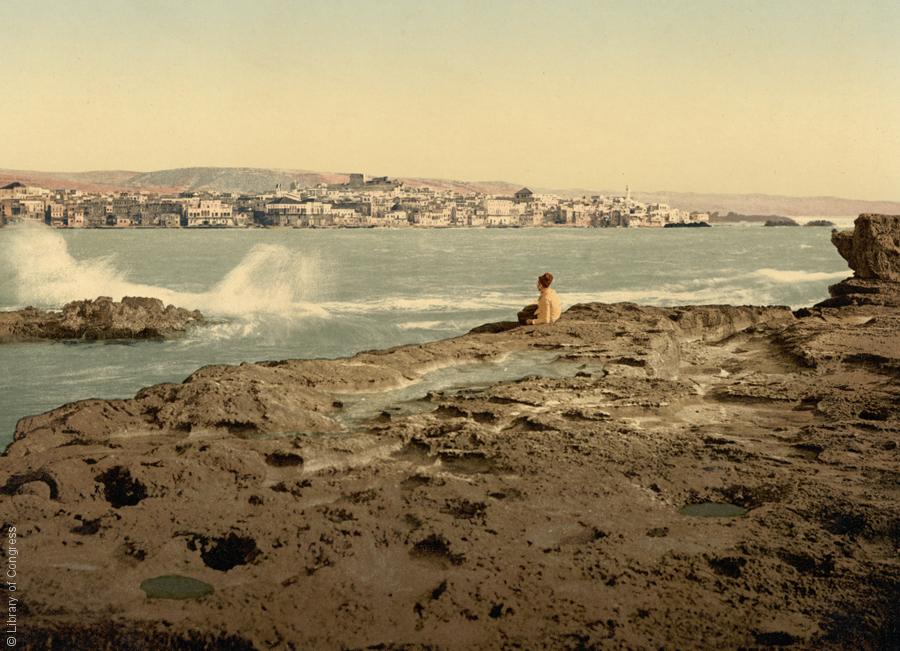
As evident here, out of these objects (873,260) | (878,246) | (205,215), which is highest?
(878,246)

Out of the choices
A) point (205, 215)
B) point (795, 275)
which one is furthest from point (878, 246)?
point (205, 215)

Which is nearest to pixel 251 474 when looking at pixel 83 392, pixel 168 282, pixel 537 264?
pixel 83 392

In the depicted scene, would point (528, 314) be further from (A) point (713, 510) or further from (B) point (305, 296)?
(B) point (305, 296)

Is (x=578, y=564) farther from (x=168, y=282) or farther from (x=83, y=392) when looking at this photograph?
(x=168, y=282)

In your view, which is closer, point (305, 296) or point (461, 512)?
point (461, 512)

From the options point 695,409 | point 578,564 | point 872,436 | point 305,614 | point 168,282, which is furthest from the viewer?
point 168,282

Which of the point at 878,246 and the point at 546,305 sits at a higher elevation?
the point at 878,246

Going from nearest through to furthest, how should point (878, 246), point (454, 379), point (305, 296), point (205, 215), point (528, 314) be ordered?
1. point (454, 379)
2. point (528, 314)
3. point (878, 246)
4. point (305, 296)
5. point (205, 215)
